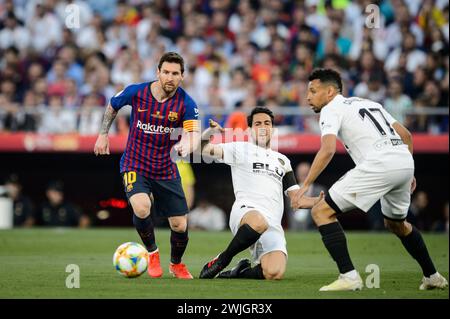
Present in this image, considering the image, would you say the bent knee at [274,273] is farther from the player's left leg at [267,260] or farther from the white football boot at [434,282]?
the white football boot at [434,282]

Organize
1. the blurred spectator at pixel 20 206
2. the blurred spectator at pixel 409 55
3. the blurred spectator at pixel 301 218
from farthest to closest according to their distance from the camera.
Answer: the blurred spectator at pixel 20 206, the blurred spectator at pixel 409 55, the blurred spectator at pixel 301 218

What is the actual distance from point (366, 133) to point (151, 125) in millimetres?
2722

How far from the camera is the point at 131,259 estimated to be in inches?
382

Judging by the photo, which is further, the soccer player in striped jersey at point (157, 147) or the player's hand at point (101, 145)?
the soccer player in striped jersey at point (157, 147)

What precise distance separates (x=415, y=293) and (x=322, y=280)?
1686mm

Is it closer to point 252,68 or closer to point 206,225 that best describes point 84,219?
point 206,225

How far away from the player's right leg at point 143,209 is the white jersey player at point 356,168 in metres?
2.15

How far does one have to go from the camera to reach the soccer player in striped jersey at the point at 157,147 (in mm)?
10172

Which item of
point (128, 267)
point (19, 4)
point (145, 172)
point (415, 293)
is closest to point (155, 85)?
point (145, 172)

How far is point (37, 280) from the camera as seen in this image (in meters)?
9.70

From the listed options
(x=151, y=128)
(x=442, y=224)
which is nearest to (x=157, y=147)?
(x=151, y=128)

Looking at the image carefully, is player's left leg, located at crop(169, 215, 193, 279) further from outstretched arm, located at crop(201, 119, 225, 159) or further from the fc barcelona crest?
the fc barcelona crest

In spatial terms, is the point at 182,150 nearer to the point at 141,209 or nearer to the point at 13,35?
the point at 141,209

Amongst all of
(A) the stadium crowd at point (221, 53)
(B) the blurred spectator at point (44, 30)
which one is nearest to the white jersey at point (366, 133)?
(A) the stadium crowd at point (221, 53)
